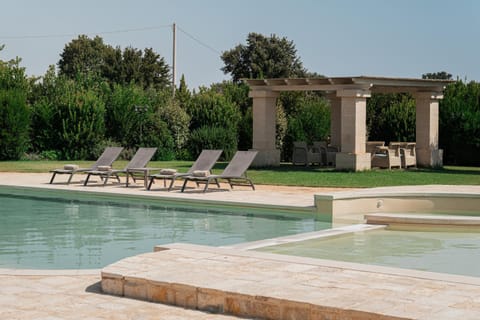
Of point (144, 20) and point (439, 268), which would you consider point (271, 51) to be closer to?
point (144, 20)

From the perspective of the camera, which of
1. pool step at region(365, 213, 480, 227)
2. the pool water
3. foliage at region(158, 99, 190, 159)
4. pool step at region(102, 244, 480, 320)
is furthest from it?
foliage at region(158, 99, 190, 159)

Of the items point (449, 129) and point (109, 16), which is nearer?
point (449, 129)

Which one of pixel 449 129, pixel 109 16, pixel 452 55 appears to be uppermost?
pixel 109 16

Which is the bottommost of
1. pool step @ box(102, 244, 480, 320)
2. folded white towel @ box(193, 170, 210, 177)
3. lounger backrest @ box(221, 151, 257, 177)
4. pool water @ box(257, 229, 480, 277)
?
pool water @ box(257, 229, 480, 277)

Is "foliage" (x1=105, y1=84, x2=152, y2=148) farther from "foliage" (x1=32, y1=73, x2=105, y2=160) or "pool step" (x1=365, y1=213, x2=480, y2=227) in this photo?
"pool step" (x1=365, y1=213, x2=480, y2=227)

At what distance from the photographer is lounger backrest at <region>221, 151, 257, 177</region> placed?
17.6 meters

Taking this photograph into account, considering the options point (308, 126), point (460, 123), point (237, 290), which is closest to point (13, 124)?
point (308, 126)

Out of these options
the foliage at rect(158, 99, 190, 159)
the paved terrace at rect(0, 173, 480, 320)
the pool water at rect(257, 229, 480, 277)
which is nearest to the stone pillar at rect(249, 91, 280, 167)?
the foliage at rect(158, 99, 190, 159)

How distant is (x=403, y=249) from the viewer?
10.4 metres

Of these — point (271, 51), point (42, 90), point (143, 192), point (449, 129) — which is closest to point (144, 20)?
point (271, 51)

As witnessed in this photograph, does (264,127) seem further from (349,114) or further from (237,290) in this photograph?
(237,290)

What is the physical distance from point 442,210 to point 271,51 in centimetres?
5260

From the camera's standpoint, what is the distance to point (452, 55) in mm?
29938

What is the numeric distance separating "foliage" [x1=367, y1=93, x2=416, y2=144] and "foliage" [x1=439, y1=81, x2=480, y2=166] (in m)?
1.39
